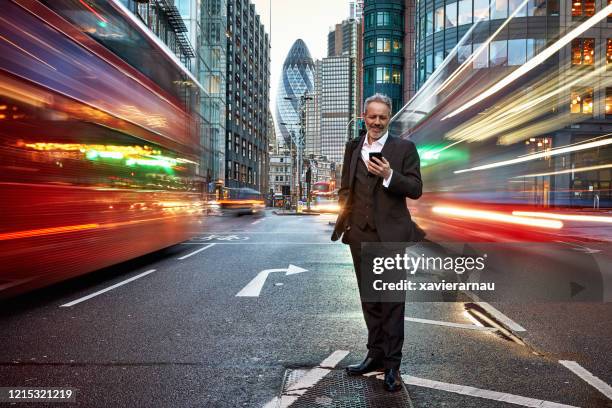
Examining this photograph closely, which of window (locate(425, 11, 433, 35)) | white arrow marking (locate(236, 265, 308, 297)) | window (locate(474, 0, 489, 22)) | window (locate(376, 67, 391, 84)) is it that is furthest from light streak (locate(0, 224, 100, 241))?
window (locate(376, 67, 391, 84))

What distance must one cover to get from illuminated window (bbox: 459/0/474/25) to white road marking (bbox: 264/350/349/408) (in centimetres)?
4182

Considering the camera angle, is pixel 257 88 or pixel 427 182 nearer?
pixel 427 182

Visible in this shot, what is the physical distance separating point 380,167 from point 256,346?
7.35 feet

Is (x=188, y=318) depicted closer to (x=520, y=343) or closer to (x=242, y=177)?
(x=520, y=343)

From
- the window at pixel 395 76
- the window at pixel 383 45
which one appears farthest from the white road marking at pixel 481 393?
the window at pixel 383 45

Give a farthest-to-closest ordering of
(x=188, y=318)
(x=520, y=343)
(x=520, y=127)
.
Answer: (x=520, y=127) < (x=188, y=318) < (x=520, y=343)

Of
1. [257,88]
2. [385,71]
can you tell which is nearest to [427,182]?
[385,71]

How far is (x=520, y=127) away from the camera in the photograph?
20.2 ft

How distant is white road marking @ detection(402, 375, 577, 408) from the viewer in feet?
10.1

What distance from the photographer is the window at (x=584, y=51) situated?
5340 millimetres

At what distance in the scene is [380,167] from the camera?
319 centimetres

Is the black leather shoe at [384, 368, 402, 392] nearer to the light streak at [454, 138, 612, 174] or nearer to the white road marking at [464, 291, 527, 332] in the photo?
the white road marking at [464, 291, 527, 332]

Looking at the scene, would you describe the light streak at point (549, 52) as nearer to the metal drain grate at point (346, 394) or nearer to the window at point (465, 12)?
the metal drain grate at point (346, 394)

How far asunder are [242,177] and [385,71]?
33076mm
